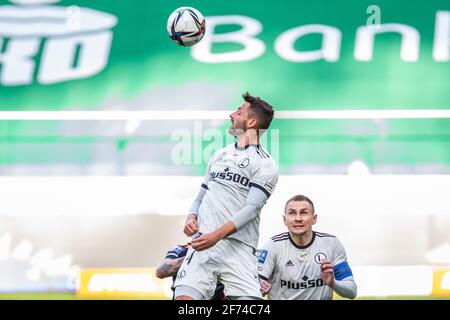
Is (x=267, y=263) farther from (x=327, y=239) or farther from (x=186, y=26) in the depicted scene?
(x=186, y=26)

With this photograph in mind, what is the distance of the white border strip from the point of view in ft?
21.9

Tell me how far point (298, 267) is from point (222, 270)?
2.59 ft

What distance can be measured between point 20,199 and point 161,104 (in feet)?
4.08

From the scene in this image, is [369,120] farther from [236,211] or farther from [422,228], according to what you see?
[236,211]

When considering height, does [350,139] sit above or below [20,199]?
above

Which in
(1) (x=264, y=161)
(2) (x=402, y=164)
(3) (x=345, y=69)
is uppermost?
(3) (x=345, y=69)

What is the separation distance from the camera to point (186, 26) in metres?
5.90

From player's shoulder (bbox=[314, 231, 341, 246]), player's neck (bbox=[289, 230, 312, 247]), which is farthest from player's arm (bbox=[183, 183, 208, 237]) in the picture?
player's shoulder (bbox=[314, 231, 341, 246])

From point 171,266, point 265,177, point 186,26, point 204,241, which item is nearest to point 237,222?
point 204,241

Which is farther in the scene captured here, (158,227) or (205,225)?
(158,227)
